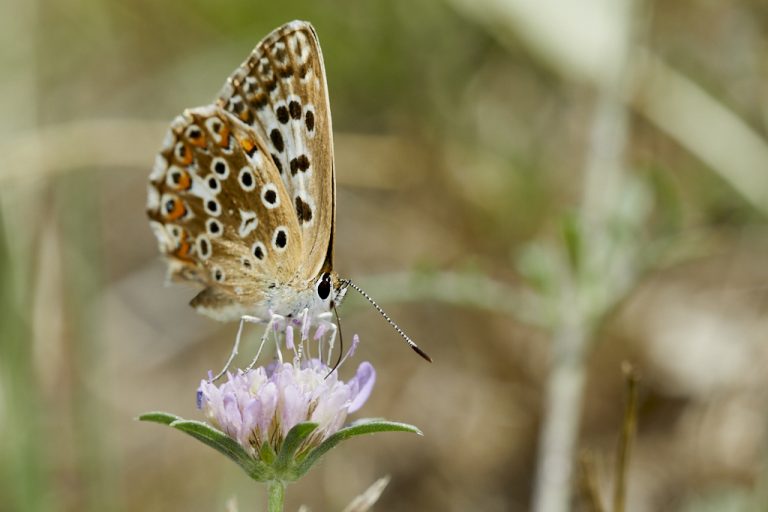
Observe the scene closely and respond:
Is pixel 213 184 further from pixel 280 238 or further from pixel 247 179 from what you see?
pixel 280 238

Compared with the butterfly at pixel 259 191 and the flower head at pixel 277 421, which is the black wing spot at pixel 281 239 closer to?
the butterfly at pixel 259 191

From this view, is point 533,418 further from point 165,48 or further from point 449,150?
point 165,48

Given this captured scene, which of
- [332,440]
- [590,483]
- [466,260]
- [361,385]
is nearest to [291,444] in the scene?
[332,440]

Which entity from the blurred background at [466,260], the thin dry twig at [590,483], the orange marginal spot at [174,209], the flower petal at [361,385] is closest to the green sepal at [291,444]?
the flower petal at [361,385]

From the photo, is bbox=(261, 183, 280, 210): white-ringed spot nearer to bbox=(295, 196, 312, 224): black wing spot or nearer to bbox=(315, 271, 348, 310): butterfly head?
bbox=(295, 196, 312, 224): black wing spot

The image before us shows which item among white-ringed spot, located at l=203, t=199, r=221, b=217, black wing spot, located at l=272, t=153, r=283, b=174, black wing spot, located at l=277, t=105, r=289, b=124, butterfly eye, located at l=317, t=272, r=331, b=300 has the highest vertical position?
black wing spot, located at l=277, t=105, r=289, b=124

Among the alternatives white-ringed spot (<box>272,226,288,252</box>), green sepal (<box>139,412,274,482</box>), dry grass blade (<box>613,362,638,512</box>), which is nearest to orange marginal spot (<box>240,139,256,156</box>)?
white-ringed spot (<box>272,226,288,252</box>)
